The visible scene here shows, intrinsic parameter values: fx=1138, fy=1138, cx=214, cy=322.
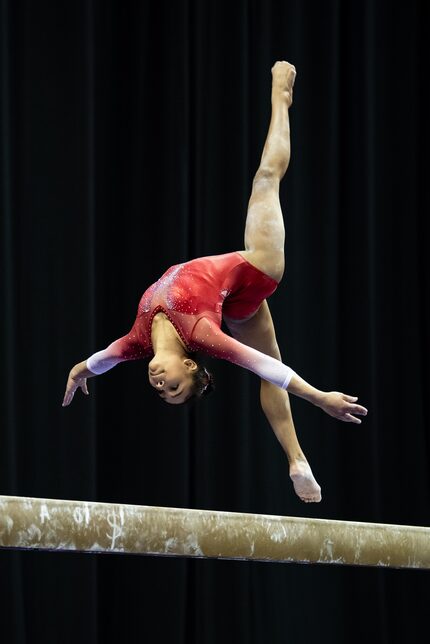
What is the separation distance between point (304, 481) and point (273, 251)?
0.83m

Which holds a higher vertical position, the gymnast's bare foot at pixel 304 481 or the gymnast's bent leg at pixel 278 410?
the gymnast's bent leg at pixel 278 410

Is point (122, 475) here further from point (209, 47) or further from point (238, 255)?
point (209, 47)

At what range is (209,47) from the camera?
5.83 m

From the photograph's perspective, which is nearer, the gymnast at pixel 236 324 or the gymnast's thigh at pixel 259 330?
the gymnast at pixel 236 324

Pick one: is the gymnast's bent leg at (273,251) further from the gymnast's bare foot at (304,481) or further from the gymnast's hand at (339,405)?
the gymnast's hand at (339,405)

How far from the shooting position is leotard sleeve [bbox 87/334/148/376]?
3916mm

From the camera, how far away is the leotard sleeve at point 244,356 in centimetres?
360

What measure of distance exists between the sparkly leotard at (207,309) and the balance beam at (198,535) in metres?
0.53

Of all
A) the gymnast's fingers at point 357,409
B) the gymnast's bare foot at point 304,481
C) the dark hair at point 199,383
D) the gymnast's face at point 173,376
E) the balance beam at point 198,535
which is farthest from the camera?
the gymnast's bare foot at point 304,481

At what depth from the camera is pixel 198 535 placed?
301 cm

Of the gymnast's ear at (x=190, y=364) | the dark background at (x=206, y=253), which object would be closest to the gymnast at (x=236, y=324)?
the gymnast's ear at (x=190, y=364)

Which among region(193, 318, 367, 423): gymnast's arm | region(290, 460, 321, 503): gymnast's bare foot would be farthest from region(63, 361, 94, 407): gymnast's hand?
region(290, 460, 321, 503): gymnast's bare foot

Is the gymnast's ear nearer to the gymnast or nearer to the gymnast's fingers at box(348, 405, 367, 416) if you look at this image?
the gymnast

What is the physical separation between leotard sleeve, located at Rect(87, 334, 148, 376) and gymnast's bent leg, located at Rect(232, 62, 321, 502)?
0.48 meters
